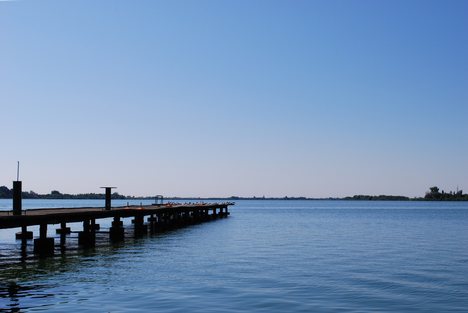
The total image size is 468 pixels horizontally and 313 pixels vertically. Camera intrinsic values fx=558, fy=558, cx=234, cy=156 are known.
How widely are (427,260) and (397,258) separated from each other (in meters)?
1.72

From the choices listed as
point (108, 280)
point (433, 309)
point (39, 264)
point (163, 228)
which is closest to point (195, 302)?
point (108, 280)

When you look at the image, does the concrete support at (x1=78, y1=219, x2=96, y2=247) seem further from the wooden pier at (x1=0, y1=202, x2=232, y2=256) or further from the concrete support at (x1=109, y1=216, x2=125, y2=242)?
the concrete support at (x1=109, y1=216, x2=125, y2=242)

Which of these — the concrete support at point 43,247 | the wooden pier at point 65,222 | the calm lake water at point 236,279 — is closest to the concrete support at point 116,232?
the wooden pier at point 65,222

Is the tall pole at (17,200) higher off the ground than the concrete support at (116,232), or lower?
higher

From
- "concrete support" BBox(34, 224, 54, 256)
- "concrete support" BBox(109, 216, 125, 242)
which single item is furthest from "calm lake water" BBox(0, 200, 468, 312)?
"concrete support" BBox(109, 216, 125, 242)

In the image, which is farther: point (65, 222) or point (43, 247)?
point (65, 222)

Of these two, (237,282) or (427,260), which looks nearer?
(237,282)

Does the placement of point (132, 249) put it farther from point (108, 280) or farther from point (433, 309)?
point (433, 309)

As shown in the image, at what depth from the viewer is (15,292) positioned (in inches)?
802

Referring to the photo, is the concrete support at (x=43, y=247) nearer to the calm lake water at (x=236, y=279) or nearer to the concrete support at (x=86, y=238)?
the calm lake water at (x=236, y=279)

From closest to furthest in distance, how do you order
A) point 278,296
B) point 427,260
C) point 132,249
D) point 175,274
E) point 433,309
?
point 433,309, point 278,296, point 175,274, point 427,260, point 132,249

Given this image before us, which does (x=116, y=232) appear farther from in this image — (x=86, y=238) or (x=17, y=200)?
(x=17, y=200)

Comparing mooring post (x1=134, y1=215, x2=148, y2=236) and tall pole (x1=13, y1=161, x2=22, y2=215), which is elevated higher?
tall pole (x1=13, y1=161, x2=22, y2=215)

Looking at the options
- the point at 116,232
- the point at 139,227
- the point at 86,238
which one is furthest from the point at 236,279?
the point at 139,227
